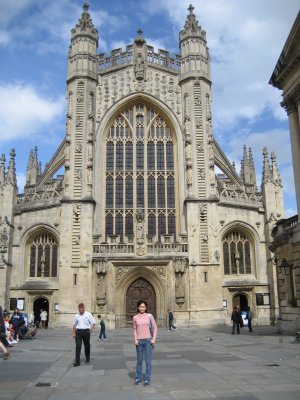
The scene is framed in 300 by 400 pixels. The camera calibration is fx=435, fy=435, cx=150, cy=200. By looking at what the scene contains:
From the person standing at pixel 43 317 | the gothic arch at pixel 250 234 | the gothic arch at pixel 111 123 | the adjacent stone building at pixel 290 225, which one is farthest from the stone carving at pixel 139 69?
the person standing at pixel 43 317

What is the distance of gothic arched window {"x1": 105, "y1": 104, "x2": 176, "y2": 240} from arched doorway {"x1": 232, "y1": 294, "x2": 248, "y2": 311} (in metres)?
6.55

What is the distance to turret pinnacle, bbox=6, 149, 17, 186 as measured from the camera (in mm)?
31639

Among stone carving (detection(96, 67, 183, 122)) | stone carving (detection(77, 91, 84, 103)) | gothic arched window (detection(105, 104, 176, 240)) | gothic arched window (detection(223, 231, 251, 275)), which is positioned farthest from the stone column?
stone carving (detection(77, 91, 84, 103))

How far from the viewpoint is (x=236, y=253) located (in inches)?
1233

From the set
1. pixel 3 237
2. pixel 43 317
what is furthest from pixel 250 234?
pixel 3 237

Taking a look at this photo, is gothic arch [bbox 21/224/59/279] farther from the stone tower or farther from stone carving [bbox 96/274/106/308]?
stone carving [bbox 96/274/106/308]

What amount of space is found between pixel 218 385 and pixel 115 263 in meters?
21.0

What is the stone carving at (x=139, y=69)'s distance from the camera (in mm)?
32628

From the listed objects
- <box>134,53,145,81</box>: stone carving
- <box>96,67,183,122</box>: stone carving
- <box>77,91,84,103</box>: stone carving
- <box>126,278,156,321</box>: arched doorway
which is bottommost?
<box>126,278,156,321</box>: arched doorway

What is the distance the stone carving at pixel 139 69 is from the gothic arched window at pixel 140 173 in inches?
81.1

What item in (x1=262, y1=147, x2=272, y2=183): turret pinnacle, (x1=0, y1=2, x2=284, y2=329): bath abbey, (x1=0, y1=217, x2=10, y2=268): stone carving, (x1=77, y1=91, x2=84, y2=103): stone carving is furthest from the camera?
(x1=262, y1=147, x2=272, y2=183): turret pinnacle

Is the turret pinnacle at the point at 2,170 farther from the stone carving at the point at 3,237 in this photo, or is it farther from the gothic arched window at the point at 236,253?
the gothic arched window at the point at 236,253

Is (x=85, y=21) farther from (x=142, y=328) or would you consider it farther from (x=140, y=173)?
(x=142, y=328)

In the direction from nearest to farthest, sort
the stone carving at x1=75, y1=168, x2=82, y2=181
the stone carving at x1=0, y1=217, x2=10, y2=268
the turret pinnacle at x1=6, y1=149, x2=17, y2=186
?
1. the stone carving at x1=0, y1=217, x2=10, y2=268
2. the stone carving at x1=75, y1=168, x2=82, y2=181
3. the turret pinnacle at x1=6, y1=149, x2=17, y2=186
